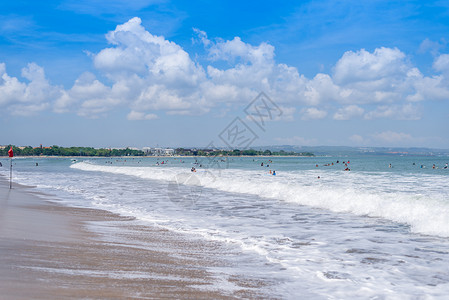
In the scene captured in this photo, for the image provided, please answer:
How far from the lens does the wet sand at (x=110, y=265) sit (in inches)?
222

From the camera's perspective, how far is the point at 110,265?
7.16m

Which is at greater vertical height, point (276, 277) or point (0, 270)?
point (0, 270)

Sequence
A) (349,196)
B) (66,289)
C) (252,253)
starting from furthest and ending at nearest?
1. (349,196)
2. (252,253)
3. (66,289)

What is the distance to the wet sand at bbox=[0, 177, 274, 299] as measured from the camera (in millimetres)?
5629

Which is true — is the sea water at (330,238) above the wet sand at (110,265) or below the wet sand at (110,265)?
below

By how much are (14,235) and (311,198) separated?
53.4 feet

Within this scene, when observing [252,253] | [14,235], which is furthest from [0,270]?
[252,253]

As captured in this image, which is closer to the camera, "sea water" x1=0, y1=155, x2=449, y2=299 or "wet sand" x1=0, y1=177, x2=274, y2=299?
"wet sand" x1=0, y1=177, x2=274, y2=299

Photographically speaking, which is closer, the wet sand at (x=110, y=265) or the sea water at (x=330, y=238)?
the wet sand at (x=110, y=265)

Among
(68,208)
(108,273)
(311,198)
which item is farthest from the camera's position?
(311,198)

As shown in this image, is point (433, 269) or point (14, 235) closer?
point (433, 269)

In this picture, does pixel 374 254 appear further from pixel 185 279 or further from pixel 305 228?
pixel 185 279

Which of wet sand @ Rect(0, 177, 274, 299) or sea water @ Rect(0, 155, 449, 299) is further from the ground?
wet sand @ Rect(0, 177, 274, 299)

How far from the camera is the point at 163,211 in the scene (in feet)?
56.3
